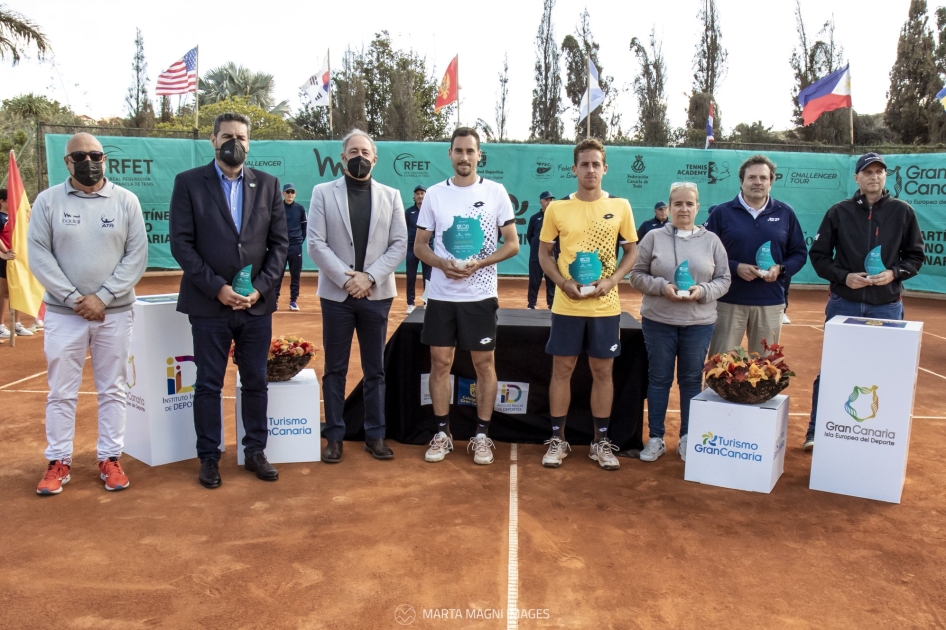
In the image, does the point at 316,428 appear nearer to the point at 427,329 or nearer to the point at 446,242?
the point at 427,329

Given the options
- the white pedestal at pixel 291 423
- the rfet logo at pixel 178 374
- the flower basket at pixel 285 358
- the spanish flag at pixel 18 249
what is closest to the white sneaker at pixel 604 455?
the white pedestal at pixel 291 423

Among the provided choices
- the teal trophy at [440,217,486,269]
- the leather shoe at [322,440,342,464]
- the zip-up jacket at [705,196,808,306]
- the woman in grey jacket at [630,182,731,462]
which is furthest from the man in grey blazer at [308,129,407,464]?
the zip-up jacket at [705,196,808,306]

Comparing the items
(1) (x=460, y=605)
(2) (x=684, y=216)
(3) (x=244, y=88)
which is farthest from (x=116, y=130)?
(3) (x=244, y=88)

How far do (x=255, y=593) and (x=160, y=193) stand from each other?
12600mm

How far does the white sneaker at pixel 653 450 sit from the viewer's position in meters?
4.79

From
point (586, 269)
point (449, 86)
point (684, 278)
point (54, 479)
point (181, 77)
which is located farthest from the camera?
point (449, 86)

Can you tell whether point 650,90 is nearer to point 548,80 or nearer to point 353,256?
point 548,80

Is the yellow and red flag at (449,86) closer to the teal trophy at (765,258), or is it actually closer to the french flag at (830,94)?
the french flag at (830,94)

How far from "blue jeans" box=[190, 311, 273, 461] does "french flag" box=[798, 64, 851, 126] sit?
1305 cm

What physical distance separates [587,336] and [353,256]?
1.53m

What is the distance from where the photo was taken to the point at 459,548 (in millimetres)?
3451

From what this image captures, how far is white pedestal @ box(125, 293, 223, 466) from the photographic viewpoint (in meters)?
4.43

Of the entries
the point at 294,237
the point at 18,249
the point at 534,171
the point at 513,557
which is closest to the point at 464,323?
the point at 513,557

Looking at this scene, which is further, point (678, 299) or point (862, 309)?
point (862, 309)
